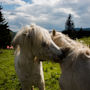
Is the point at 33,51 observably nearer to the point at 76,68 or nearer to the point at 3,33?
the point at 76,68

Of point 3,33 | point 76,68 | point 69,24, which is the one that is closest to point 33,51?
point 76,68

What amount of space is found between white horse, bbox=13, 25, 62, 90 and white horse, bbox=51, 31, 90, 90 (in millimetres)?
324

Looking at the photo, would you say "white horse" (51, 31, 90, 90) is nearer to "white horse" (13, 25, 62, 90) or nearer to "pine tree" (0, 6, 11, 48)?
"white horse" (13, 25, 62, 90)

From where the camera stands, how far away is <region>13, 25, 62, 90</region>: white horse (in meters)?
3.49

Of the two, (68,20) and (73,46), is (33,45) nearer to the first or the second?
(73,46)

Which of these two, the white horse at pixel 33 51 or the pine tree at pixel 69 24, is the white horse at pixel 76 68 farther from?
the pine tree at pixel 69 24

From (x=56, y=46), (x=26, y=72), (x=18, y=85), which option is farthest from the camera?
(x=18, y=85)

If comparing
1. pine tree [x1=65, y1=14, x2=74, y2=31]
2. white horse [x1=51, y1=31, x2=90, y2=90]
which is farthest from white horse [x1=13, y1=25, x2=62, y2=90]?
pine tree [x1=65, y1=14, x2=74, y2=31]

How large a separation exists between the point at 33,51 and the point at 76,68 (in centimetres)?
146

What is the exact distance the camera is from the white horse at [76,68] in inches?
99.3

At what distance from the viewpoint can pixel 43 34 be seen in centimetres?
361

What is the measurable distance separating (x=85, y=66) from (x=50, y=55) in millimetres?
1055

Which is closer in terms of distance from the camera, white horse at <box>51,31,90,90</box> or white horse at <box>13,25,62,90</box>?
white horse at <box>51,31,90,90</box>

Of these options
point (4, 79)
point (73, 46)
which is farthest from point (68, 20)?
point (73, 46)
